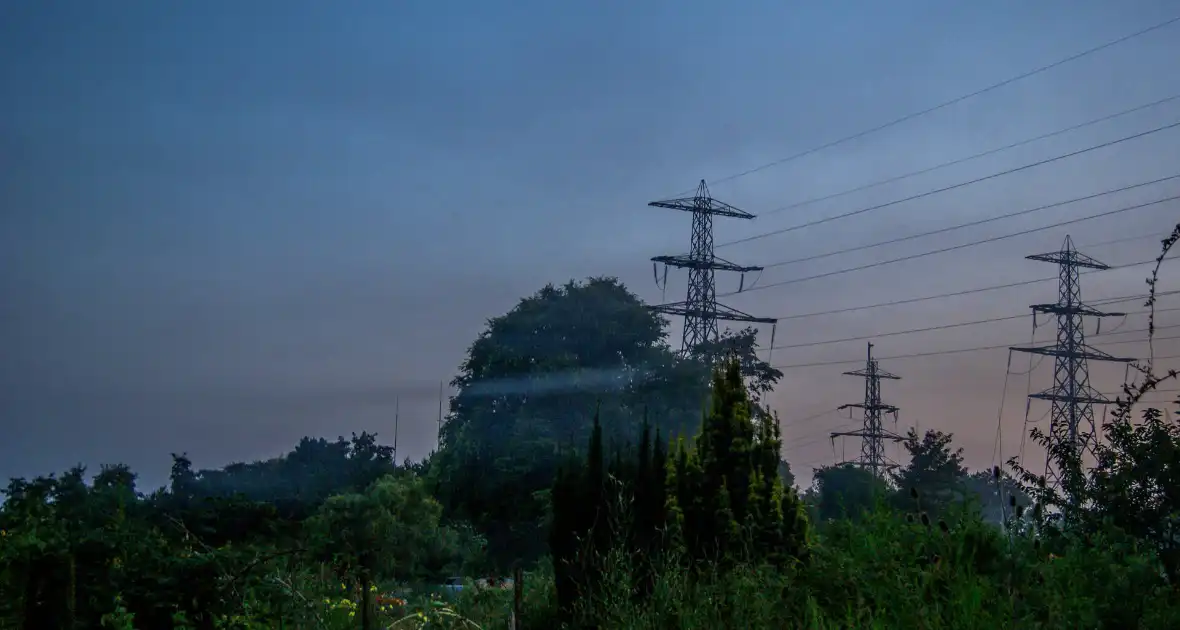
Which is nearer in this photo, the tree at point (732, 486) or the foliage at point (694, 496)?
the foliage at point (694, 496)

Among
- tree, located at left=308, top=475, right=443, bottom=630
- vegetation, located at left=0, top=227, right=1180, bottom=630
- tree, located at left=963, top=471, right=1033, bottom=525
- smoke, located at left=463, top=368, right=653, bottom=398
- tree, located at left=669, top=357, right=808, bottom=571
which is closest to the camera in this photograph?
vegetation, located at left=0, top=227, right=1180, bottom=630

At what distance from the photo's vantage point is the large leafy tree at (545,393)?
33094mm

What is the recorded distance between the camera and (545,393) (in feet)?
116

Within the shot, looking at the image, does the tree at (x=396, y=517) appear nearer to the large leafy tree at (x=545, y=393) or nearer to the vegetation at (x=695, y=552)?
the large leafy tree at (x=545, y=393)

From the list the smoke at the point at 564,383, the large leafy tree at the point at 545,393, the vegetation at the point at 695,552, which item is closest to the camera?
the vegetation at the point at 695,552

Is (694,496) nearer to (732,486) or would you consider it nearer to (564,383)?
(732,486)

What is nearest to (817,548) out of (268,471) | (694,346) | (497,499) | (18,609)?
(18,609)

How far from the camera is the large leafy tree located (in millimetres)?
33094

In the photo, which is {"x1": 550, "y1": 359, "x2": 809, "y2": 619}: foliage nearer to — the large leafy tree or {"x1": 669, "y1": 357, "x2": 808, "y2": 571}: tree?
{"x1": 669, "y1": 357, "x2": 808, "y2": 571}: tree

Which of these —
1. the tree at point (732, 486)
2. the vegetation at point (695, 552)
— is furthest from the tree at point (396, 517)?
the tree at point (732, 486)

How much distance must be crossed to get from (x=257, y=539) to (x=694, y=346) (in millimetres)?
31031

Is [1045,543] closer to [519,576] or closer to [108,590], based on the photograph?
[519,576]

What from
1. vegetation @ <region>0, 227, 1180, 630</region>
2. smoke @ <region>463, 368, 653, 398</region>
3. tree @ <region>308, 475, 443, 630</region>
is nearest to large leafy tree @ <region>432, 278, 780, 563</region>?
smoke @ <region>463, 368, 653, 398</region>

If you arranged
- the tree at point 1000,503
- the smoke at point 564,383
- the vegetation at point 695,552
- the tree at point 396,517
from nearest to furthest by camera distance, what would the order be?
the vegetation at point 695,552, the tree at point 1000,503, the tree at point 396,517, the smoke at point 564,383
